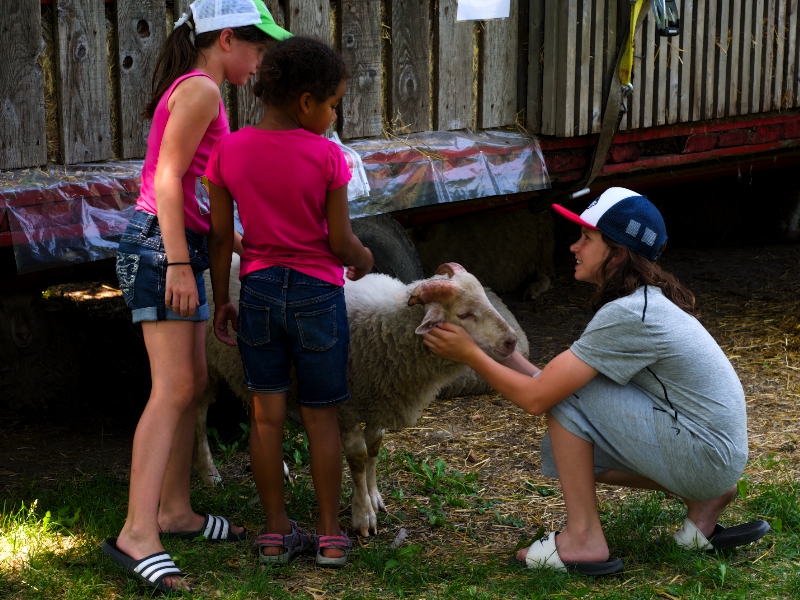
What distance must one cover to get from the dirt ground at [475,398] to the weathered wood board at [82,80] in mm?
1557

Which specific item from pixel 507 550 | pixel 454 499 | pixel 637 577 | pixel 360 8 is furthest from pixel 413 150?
pixel 637 577

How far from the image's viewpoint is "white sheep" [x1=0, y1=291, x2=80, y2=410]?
18.6ft

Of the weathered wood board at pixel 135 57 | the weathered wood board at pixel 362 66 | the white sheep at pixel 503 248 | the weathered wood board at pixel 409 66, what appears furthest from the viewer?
the white sheep at pixel 503 248

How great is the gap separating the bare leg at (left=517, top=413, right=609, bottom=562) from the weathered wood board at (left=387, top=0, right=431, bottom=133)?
2.82 m

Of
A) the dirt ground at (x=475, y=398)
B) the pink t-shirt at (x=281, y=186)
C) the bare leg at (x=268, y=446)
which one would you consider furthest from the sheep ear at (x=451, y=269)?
the dirt ground at (x=475, y=398)

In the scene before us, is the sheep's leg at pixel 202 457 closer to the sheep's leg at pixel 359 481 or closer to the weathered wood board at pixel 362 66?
the sheep's leg at pixel 359 481

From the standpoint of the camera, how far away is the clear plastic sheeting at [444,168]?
17.3ft

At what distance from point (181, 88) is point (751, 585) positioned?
2.55 metres

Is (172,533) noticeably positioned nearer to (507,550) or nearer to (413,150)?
(507,550)

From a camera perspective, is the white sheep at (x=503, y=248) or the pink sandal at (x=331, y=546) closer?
the pink sandal at (x=331, y=546)

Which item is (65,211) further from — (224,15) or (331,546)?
(331,546)

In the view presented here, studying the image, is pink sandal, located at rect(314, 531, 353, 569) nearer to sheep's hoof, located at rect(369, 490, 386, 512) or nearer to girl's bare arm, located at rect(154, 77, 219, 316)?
sheep's hoof, located at rect(369, 490, 386, 512)

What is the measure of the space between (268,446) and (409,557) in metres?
0.69

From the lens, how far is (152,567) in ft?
9.91
